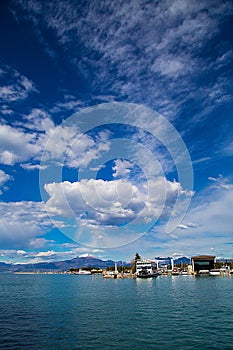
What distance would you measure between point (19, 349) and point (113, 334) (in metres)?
9.95

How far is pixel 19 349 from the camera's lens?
27859mm

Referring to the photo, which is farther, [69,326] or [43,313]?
[43,313]

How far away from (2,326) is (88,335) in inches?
508

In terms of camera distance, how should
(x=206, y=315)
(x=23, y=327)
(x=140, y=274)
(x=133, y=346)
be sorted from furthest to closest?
(x=140, y=274) → (x=206, y=315) → (x=23, y=327) → (x=133, y=346)

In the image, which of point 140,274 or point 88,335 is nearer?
point 88,335

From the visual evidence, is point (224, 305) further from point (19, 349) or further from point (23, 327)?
point (19, 349)

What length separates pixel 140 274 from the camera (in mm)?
182250

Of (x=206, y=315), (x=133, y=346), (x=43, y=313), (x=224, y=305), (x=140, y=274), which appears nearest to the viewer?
(x=133, y=346)

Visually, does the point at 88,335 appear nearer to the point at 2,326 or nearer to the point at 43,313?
the point at 2,326

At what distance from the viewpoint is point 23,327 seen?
37125mm

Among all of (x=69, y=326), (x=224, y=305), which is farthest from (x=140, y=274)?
(x=69, y=326)

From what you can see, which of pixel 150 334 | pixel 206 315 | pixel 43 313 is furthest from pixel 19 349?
pixel 206 315

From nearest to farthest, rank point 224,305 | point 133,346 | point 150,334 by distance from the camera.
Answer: point 133,346 < point 150,334 < point 224,305

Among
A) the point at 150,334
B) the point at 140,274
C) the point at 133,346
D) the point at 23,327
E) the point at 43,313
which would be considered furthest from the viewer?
the point at 140,274
